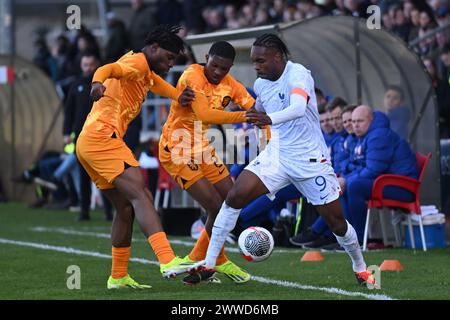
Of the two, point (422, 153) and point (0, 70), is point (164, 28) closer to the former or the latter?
point (422, 153)

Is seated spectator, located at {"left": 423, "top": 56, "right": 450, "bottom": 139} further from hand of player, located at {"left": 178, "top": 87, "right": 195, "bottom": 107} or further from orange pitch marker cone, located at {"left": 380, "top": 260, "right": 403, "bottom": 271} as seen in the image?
hand of player, located at {"left": 178, "top": 87, "right": 195, "bottom": 107}

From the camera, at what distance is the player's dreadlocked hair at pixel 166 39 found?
9609 mm

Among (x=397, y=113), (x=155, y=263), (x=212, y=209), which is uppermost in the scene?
(x=397, y=113)

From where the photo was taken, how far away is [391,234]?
13.9 metres

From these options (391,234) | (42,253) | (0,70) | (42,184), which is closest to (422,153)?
(391,234)

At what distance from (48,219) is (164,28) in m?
9.16

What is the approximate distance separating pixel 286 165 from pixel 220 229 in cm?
76

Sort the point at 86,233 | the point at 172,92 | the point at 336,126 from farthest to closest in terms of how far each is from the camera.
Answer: the point at 86,233 < the point at 336,126 < the point at 172,92

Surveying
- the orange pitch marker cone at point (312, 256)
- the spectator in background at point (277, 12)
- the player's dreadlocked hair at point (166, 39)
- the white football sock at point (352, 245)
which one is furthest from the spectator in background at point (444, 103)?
the player's dreadlocked hair at point (166, 39)

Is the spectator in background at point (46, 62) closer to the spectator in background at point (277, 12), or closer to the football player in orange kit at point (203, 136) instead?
the spectator in background at point (277, 12)

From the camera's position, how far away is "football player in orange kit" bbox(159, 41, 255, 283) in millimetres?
10141

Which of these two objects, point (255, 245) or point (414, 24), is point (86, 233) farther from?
point (255, 245)

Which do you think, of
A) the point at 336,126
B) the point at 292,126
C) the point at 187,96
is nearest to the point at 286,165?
the point at 292,126

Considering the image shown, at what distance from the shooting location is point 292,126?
9.64m
